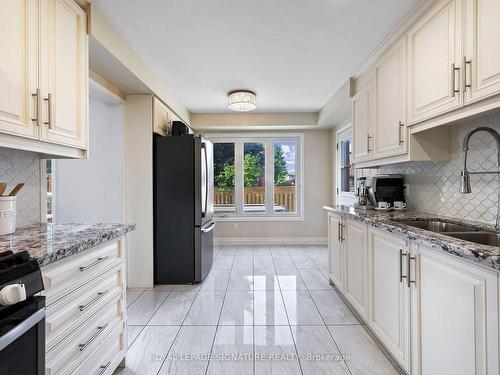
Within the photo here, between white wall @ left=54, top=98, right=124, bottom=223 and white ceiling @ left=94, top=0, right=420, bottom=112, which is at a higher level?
white ceiling @ left=94, top=0, right=420, bottom=112

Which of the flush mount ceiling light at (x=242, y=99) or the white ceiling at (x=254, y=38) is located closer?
the white ceiling at (x=254, y=38)

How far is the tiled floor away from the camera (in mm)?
1827

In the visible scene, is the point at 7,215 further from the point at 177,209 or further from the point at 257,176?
the point at 257,176

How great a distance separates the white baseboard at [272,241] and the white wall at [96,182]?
259cm

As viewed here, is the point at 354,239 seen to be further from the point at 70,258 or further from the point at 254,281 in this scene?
the point at 70,258

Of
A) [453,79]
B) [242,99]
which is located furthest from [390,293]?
[242,99]

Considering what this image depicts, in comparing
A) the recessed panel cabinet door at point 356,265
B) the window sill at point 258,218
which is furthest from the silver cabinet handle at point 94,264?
the window sill at point 258,218

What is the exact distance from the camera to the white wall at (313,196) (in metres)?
5.39

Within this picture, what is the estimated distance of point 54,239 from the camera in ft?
4.50

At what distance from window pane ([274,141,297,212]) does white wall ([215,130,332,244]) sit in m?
0.24

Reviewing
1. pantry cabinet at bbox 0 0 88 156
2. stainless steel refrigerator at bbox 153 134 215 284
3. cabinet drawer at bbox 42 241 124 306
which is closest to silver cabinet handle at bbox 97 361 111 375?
cabinet drawer at bbox 42 241 124 306

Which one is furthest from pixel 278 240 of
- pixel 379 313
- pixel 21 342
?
pixel 21 342

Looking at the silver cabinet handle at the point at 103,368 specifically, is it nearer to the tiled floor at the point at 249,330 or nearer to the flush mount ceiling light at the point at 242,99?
the tiled floor at the point at 249,330

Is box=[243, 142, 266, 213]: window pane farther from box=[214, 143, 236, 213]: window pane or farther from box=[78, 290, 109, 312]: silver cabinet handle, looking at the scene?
box=[78, 290, 109, 312]: silver cabinet handle
